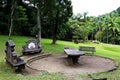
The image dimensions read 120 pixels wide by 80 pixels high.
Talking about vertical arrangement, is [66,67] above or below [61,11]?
below

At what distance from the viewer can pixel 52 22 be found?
2388 cm

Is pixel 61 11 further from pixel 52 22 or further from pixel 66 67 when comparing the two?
pixel 66 67

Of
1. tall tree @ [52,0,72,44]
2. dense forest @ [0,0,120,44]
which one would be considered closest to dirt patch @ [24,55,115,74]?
dense forest @ [0,0,120,44]

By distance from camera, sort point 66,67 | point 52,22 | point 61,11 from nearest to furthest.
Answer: point 66,67 < point 61,11 < point 52,22

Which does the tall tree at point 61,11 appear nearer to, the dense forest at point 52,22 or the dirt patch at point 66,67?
the dense forest at point 52,22

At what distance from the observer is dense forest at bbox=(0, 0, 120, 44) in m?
22.0

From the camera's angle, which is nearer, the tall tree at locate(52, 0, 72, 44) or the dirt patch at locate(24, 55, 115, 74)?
the dirt patch at locate(24, 55, 115, 74)

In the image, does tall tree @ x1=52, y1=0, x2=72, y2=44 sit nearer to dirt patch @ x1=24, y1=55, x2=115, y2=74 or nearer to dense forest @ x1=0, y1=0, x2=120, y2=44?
dense forest @ x1=0, y1=0, x2=120, y2=44

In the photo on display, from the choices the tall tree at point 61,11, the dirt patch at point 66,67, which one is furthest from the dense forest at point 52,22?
the dirt patch at point 66,67

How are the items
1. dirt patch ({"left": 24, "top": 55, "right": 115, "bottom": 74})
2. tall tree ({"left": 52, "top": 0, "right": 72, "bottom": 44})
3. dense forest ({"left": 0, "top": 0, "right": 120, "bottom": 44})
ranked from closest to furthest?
1. dirt patch ({"left": 24, "top": 55, "right": 115, "bottom": 74})
2. tall tree ({"left": 52, "top": 0, "right": 72, "bottom": 44})
3. dense forest ({"left": 0, "top": 0, "right": 120, "bottom": 44})

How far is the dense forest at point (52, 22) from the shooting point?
72.3ft

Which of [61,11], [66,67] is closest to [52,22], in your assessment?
[61,11]

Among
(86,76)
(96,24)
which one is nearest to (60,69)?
(86,76)

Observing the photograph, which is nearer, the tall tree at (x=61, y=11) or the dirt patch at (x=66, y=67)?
the dirt patch at (x=66, y=67)
